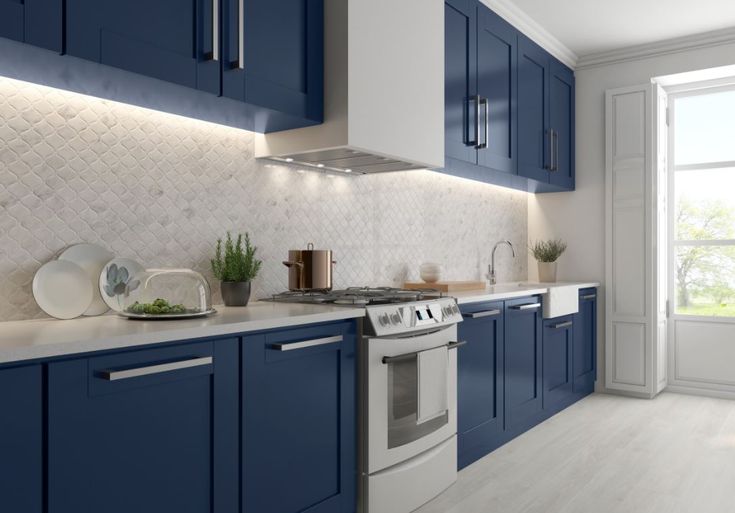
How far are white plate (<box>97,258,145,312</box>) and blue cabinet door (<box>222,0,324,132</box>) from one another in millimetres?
723

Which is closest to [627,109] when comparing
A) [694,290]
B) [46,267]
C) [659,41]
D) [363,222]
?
[659,41]

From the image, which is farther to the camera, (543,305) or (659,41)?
(659,41)

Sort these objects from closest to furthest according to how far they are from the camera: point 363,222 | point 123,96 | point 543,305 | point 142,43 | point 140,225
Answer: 1. point 142,43
2. point 123,96
3. point 140,225
4. point 363,222
5. point 543,305

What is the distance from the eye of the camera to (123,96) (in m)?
2.17

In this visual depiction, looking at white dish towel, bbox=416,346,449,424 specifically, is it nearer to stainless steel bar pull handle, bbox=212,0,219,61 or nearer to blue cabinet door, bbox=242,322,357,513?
blue cabinet door, bbox=242,322,357,513

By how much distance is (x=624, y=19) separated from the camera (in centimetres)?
426

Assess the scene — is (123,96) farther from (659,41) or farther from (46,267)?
(659,41)

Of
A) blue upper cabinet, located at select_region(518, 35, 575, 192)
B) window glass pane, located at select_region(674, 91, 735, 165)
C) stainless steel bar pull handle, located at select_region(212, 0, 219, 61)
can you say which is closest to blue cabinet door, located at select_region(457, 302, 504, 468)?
blue upper cabinet, located at select_region(518, 35, 575, 192)

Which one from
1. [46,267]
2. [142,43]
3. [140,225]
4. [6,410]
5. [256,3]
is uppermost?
[256,3]

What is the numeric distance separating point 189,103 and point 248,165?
Result: 562 mm

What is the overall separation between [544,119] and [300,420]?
330 cm

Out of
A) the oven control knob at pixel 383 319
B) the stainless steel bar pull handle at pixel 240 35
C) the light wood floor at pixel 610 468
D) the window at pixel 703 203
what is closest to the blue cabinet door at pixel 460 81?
the oven control knob at pixel 383 319

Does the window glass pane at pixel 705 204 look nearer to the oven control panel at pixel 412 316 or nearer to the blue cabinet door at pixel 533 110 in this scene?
the blue cabinet door at pixel 533 110

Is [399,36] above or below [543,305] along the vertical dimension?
above
